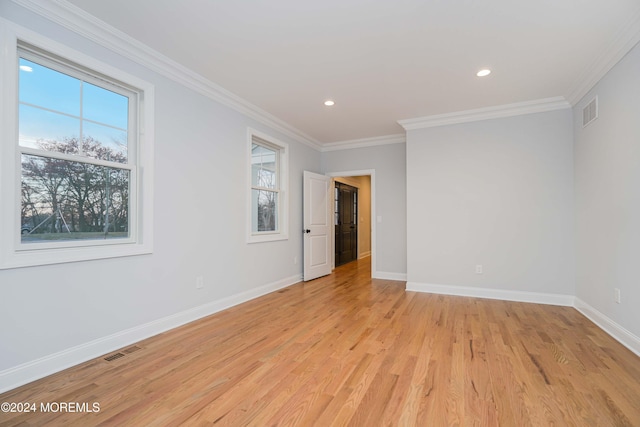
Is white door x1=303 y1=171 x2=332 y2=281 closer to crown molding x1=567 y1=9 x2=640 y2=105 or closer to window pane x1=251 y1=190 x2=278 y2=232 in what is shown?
window pane x1=251 y1=190 x2=278 y2=232

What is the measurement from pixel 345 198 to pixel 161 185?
514 centimetres

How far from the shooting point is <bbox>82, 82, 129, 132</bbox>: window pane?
2457mm

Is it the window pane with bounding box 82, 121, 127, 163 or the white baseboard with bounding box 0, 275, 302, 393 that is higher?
the window pane with bounding box 82, 121, 127, 163

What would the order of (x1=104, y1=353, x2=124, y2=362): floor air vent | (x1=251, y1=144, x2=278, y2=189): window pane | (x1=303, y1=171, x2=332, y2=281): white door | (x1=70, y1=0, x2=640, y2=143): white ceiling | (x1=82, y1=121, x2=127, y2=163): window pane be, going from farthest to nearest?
(x1=303, y1=171, x2=332, y2=281): white door
(x1=251, y1=144, x2=278, y2=189): window pane
(x1=82, y1=121, x2=127, y2=163): window pane
(x1=104, y1=353, x2=124, y2=362): floor air vent
(x1=70, y1=0, x2=640, y2=143): white ceiling

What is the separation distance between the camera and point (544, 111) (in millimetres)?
3930

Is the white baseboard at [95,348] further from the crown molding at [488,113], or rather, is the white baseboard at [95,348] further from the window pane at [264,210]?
the crown molding at [488,113]

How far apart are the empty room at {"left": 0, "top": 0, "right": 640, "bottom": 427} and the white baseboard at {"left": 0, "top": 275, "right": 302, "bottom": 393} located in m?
0.02

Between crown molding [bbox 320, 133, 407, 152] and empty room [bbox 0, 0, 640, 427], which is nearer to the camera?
empty room [bbox 0, 0, 640, 427]

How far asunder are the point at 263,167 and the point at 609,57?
4167mm

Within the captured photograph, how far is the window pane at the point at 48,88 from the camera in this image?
2102mm

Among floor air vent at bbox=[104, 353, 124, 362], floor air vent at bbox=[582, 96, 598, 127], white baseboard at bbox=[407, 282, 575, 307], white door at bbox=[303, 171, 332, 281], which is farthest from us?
white door at bbox=[303, 171, 332, 281]

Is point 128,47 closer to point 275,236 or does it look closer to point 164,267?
point 164,267

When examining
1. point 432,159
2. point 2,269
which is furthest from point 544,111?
point 2,269

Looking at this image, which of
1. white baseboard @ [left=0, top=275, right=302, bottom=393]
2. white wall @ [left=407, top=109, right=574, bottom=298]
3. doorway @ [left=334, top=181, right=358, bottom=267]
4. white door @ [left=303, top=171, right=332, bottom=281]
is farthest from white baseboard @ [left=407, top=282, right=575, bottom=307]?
white baseboard @ [left=0, top=275, right=302, bottom=393]
